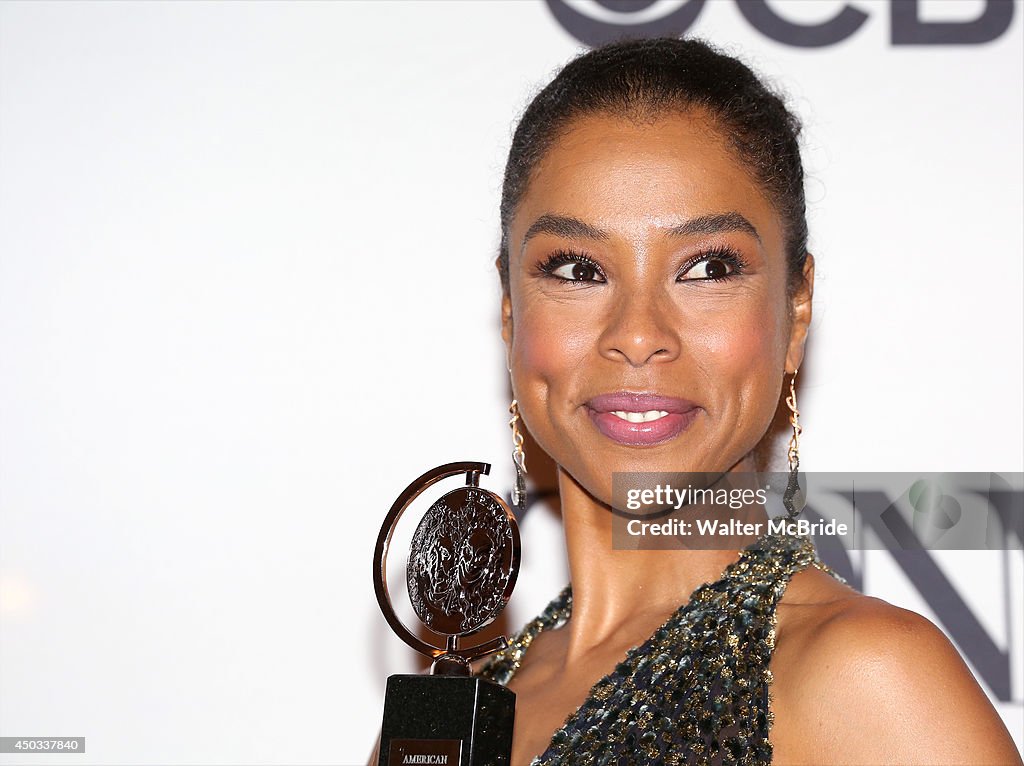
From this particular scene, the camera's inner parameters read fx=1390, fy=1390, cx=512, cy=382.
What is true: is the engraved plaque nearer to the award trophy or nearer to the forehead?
the award trophy

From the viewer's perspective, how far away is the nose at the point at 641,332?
147 centimetres

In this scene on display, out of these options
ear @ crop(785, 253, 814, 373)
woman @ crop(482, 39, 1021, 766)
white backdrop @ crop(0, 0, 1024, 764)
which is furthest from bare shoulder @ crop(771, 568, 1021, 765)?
white backdrop @ crop(0, 0, 1024, 764)

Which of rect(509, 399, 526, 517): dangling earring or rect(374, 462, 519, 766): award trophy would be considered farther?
rect(509, 399, 526, 517): dangling earring

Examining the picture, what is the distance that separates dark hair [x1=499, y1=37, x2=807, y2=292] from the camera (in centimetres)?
158

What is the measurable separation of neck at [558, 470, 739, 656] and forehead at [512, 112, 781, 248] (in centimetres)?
36

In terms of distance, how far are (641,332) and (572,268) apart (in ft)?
0.45

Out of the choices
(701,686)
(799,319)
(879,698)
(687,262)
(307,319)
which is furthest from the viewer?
(307,319)

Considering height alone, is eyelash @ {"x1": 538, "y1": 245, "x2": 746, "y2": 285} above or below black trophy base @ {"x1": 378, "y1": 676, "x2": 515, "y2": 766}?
above

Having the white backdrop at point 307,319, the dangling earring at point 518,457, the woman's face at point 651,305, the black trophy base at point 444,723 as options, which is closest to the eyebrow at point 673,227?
the woman's face at point 651,305

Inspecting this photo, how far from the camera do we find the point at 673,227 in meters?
1.51

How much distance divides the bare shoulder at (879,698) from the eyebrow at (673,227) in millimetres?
427

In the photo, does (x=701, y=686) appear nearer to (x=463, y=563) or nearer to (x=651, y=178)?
(x=463, y=563)

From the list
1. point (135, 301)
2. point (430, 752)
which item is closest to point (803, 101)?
point (135, 301)

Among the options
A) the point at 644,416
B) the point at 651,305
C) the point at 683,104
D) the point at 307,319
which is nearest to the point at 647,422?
the point at 644,416
